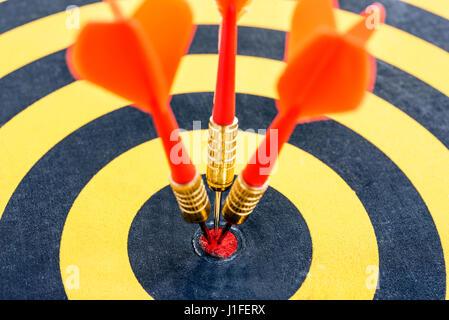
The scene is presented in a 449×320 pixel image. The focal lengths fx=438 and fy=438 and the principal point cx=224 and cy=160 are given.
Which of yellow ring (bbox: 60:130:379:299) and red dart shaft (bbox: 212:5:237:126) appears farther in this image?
yellow ring (bbox: 60:130:379:299)

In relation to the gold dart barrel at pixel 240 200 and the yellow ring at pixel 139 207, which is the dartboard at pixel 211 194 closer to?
the yellow ring at pixel 139 207

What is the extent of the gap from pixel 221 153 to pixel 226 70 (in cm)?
21

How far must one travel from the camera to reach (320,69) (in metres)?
0.67

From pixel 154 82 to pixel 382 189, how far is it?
3.77ft

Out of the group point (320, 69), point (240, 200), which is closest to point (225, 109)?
point (240, 200)

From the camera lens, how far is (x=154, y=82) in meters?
0.68

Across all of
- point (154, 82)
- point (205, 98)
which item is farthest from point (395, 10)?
point (154, 82)

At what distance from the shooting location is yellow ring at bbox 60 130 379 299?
1312 mm

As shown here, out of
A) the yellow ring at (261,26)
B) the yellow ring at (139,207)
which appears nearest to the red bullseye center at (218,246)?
the yellow ring at (139,207)

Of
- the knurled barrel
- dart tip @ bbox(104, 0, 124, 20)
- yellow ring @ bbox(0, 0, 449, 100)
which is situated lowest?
dart tip @ bbox(104, 0, 124, 20)

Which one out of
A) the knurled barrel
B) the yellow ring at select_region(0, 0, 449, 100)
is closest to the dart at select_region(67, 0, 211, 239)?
the knurled barrel

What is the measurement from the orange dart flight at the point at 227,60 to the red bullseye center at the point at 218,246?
0.52 metres

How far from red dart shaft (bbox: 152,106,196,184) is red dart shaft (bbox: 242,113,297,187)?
0.13m

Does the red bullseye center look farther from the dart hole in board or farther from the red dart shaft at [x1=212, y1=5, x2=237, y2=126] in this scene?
the red dart shaft at [x1=212, y1=5, x2=237, y2=126]
